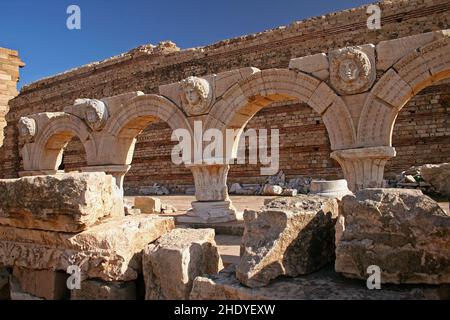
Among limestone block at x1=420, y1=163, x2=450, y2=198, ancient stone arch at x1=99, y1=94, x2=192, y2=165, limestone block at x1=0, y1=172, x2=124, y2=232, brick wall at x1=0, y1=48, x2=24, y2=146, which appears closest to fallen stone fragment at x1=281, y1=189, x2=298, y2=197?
limestone block at x1=420, y1=163, x2=450, y2=198

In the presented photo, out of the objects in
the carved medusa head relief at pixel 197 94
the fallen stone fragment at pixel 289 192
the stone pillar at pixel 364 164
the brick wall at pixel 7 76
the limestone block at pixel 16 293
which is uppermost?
the brick wall at pixel 7 76

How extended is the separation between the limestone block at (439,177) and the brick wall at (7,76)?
56.4 feet

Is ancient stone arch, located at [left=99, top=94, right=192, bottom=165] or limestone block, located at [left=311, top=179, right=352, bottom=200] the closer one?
limestone block, located at [left=311, top=179, right=352, bottom=200]

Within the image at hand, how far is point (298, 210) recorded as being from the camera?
2537 millimetres

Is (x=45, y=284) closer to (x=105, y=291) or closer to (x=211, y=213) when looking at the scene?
(x=105, y=291)

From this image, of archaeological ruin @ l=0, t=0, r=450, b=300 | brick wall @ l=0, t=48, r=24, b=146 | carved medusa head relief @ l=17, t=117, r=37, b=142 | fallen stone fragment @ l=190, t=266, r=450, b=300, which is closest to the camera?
fallen stone fragment @ l=190, t=266, r=450, b=300

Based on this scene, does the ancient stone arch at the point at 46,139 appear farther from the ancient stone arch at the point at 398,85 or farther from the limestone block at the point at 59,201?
the ancient stone arch at the point at 398,85

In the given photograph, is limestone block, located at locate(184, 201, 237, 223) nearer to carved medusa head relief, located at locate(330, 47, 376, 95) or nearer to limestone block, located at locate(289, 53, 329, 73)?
limestone block, located at locate(289, 53, 329, 73)

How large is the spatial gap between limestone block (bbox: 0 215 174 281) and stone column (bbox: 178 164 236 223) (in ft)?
8.65

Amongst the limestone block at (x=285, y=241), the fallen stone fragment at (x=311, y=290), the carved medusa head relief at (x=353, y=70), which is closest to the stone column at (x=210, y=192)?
the carved medusa head relief at (x=353, y=70)

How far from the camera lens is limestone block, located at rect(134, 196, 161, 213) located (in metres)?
7.51

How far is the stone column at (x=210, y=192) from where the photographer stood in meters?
6.12

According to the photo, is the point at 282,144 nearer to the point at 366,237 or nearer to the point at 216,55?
the point at 216,55
